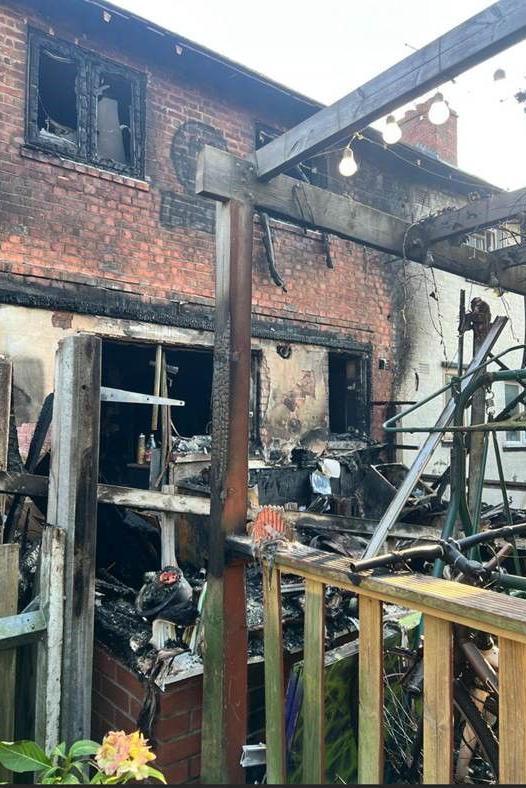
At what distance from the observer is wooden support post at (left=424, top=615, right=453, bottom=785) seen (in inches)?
52.6

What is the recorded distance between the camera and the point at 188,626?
2.30 metres

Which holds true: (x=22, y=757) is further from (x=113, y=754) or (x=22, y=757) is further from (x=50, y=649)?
(x=50, y=649)

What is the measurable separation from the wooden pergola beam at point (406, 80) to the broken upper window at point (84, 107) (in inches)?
171

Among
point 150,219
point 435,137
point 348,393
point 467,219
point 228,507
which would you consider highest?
point 435,137

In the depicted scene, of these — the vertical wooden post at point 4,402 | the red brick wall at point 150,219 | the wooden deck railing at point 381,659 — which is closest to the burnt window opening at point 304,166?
the red brick wall at point 150,219

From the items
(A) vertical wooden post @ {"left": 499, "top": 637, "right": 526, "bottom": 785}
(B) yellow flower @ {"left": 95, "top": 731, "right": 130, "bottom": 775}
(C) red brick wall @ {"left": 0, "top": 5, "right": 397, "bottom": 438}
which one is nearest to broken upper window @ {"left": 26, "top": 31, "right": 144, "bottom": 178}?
(C) red brick wall @ {"left": 0, "top": 5, "right": 397, "bottom": 438}

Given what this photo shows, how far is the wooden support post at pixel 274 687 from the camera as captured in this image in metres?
1.81

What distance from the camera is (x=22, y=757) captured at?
1538 mm

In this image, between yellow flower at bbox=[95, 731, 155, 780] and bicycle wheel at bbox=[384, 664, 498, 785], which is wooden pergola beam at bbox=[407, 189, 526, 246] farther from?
yellow flower at bbox=[95, 731, 155, 780]

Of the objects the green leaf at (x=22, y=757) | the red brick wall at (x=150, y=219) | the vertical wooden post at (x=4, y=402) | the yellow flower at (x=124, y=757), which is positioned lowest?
the green leaf at (x=22, y=757)

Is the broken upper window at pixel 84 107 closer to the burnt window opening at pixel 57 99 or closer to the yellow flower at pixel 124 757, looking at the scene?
the burnt window opening at pixel 57 99

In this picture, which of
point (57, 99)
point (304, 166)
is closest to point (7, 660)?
point (57, 99)

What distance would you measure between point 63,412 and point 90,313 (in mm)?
3702

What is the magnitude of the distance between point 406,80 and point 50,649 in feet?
8.28
